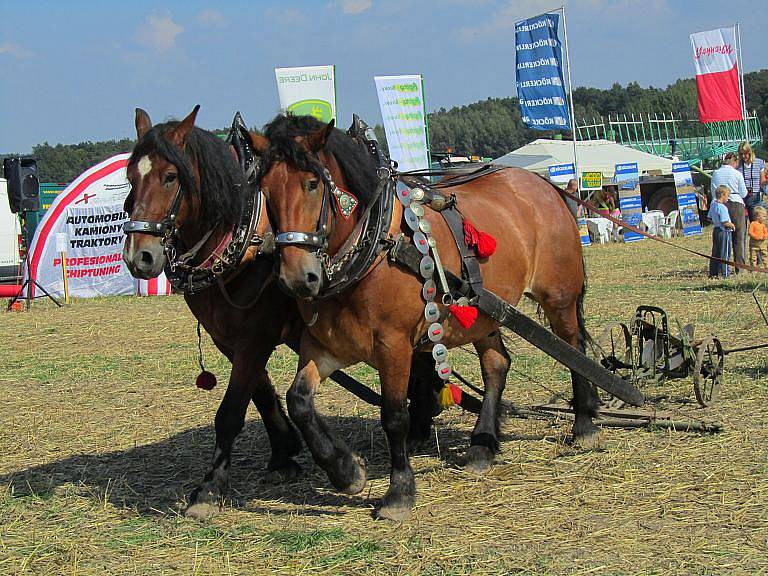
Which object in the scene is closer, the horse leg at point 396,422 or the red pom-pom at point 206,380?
the horse leg at point 396,422

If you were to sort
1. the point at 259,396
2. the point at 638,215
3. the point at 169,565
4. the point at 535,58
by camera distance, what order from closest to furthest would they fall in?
the point at 169,565
the point at 259,396
the point at 535,58
the point at 638,215

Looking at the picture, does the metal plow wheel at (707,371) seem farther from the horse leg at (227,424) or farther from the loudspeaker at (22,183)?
the loudspeaker at (22,183)

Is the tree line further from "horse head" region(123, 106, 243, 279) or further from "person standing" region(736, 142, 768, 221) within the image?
"horse head" region(123, 106, 243, 279)

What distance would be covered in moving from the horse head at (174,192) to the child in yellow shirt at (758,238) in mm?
10722

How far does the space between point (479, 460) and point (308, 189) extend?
2.05 metres

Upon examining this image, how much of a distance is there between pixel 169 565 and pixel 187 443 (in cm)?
239

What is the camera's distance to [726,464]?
16.0 feet

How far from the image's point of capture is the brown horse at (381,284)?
4.01 meters

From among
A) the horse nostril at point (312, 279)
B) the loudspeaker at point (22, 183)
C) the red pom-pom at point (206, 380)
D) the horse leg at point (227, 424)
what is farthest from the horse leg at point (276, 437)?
the loudspeaker at point (22, 183)

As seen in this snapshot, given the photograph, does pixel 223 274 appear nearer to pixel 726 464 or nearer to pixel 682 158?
pixel 726 464

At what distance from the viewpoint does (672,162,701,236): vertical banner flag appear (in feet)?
88.6

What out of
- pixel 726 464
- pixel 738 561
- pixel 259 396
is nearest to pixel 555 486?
pixel 726 464

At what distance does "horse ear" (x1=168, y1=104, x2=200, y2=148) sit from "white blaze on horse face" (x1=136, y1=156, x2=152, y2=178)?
0.17 metres

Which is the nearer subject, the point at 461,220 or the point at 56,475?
the point at 461,220
